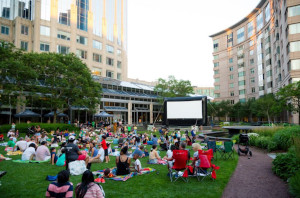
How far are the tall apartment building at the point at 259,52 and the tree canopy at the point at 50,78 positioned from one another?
101 ft

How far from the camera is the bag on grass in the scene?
27.1 ft

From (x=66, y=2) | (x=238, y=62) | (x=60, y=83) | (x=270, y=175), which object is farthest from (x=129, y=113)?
(x=270, y=175)

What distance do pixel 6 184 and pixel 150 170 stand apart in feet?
17.1

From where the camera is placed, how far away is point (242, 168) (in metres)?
9.66

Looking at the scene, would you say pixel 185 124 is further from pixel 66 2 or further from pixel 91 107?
pixel 66 2

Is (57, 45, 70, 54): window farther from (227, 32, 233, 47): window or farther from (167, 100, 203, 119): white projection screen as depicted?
(227, 32, 233, 47): window

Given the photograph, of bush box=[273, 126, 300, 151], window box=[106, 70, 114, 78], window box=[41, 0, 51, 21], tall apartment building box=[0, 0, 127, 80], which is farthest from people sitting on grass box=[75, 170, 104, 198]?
window box=[106, 70, 114, 78]

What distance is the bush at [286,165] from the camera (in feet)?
24.6

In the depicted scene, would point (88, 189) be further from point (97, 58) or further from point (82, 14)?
point (82, 14)

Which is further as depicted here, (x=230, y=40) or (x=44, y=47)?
(x=230, y=40)

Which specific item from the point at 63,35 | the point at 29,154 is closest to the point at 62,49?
the point at 63,35

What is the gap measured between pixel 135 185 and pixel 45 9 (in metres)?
44.3

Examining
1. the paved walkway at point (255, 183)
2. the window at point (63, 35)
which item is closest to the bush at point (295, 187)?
the paved walkway at point (255, 183)

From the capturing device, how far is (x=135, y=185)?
22.9 ft
